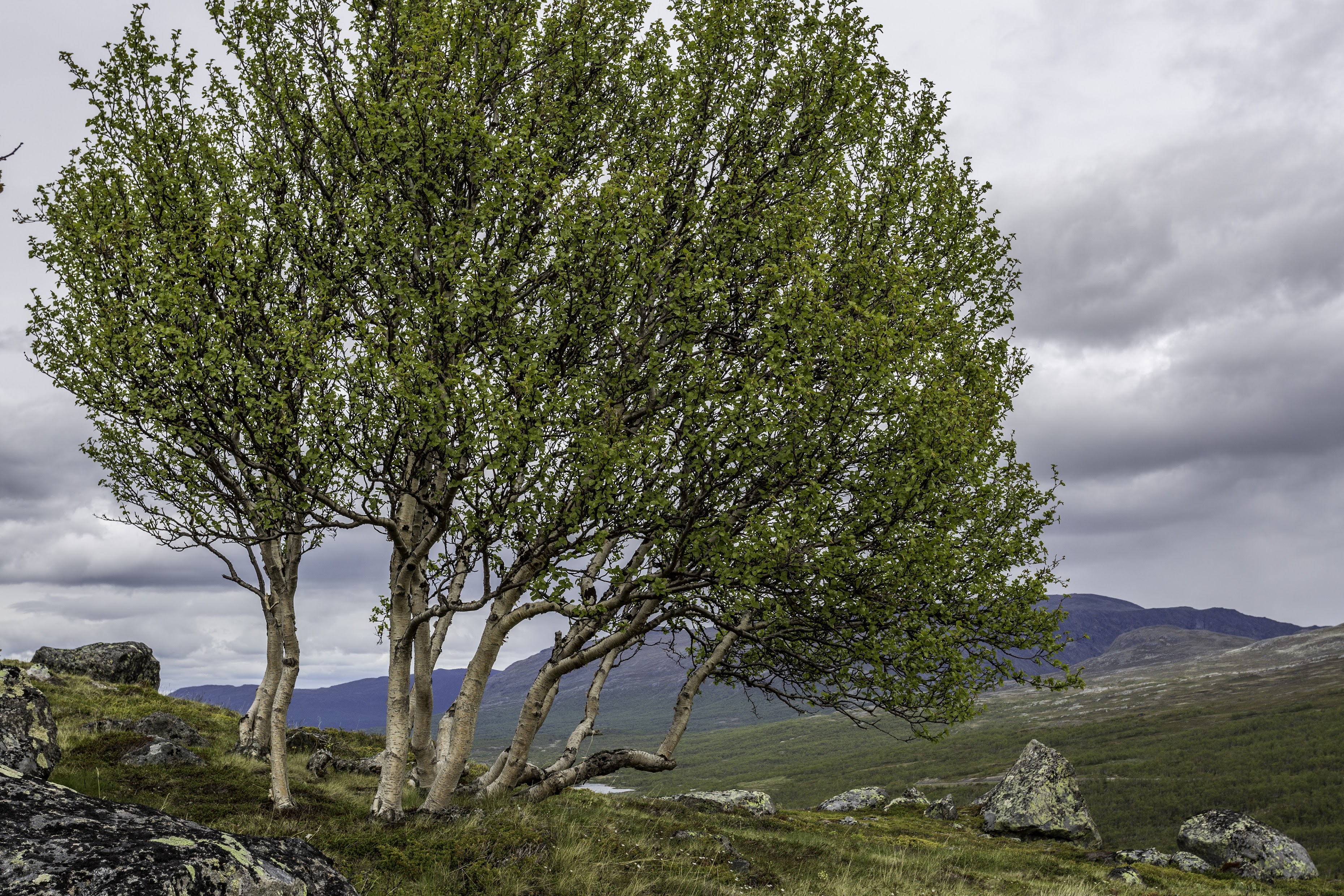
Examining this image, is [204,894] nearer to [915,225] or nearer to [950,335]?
[950,335]

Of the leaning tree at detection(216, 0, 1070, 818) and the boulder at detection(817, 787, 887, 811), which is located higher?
the leaning tree at detection(216, 0, 1070, 818)

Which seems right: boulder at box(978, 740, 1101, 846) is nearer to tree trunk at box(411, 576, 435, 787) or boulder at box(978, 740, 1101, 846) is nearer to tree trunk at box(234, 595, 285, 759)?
tree trunk at box(411, 576, 435, 787)

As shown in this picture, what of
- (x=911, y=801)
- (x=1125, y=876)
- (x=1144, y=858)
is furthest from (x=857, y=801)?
(x=1125, y=876)

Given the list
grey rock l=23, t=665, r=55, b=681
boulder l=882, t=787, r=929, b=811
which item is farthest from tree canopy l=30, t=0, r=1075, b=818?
boulder l=882, t=787, r=929, b=811

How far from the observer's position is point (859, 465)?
15.7m

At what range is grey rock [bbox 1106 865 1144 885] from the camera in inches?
1015

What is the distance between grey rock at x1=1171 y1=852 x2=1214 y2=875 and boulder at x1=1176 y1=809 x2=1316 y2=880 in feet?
4.74

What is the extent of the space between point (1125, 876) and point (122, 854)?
1234 inches

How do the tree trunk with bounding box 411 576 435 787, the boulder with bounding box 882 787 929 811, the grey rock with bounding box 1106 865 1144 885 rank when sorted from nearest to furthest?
the tree trunk with bounding box 411 576 435 787 < the grey rock with bounding box 1106 865 1144 885 < the boulder with bounding box 882 787 929 811

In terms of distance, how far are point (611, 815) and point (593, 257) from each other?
49.5 feet

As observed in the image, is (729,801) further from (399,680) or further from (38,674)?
(38,674)

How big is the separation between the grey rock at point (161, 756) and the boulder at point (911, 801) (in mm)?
43051

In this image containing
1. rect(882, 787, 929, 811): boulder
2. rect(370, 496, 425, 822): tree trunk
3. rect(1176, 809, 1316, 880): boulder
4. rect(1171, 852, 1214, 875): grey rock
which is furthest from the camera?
rect(882, 787, 929, 811): boulder

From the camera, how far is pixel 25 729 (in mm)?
12984
